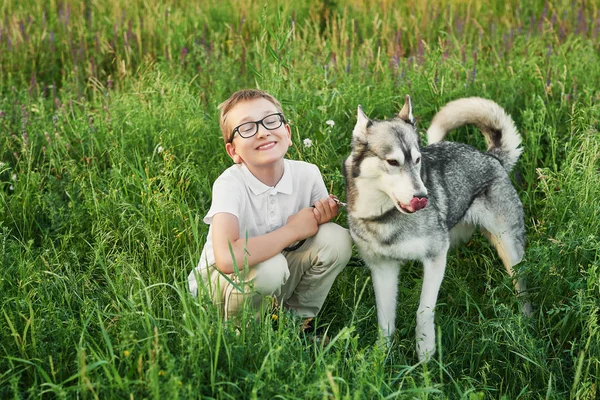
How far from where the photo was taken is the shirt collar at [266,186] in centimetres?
290

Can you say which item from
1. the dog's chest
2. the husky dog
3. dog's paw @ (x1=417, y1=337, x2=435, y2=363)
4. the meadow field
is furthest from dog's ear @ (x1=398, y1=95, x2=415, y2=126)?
dog's paw @ (x1=417, y1=337, x2=435, y2=363)

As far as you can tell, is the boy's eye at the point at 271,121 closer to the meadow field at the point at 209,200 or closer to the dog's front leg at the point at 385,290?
the meadow field at the point at 209,200

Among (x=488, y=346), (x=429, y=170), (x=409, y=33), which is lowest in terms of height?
(x=488, y=346)

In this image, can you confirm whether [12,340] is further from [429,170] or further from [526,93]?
[526,93]

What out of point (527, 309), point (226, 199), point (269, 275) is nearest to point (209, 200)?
point (226, 199)

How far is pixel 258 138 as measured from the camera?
2826 mm

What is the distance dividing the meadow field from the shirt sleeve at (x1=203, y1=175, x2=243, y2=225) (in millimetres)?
186

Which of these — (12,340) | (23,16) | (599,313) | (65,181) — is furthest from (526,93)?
(23,16)

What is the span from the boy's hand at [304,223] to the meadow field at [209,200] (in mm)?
432

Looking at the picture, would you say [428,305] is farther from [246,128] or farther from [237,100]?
[237,100]

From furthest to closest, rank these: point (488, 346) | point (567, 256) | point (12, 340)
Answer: point (567, 256)
point (488, 346)
point (12, 340)

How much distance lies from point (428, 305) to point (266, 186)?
0.88 metres

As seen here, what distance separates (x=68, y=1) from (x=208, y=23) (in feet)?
5.31

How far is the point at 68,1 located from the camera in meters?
6.58
